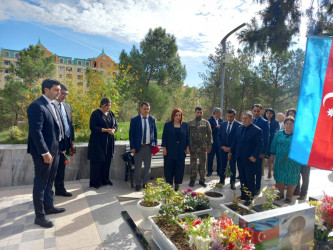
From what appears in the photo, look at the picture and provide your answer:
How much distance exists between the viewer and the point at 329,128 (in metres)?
2.11

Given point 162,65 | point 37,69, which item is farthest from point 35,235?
point 37,69

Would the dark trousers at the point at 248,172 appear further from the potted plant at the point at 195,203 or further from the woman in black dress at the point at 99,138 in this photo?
the woman in black dress at the point at 99,138

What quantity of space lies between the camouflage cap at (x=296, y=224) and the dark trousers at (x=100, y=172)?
11.0ft

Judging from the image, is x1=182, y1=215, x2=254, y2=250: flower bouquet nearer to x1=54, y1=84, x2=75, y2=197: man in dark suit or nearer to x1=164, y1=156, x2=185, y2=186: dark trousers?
x1=164, y1=156, x2=185, y2=186: dark trousers

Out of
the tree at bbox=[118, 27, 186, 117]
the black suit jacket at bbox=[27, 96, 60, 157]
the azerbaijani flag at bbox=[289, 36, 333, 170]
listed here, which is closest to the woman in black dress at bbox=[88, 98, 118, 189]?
the black suit jacket at bbox=[27, 96, 60, 157]

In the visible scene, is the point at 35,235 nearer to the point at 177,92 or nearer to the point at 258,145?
the point at 258,145

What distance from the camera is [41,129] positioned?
9.05 ft

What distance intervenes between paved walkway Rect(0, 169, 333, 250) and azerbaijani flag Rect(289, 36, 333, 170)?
6.90 ft

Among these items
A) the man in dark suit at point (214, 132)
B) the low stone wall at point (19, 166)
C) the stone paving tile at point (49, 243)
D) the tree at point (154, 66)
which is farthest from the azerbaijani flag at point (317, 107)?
the tree at point (154, 66)

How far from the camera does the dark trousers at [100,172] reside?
431 centimetres

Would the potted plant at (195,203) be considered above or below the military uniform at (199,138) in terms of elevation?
below

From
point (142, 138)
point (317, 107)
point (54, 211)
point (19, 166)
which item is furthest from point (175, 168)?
point (19, 166)

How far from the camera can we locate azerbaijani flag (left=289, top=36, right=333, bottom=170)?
6.91 ft

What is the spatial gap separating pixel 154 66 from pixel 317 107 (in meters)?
16.7
